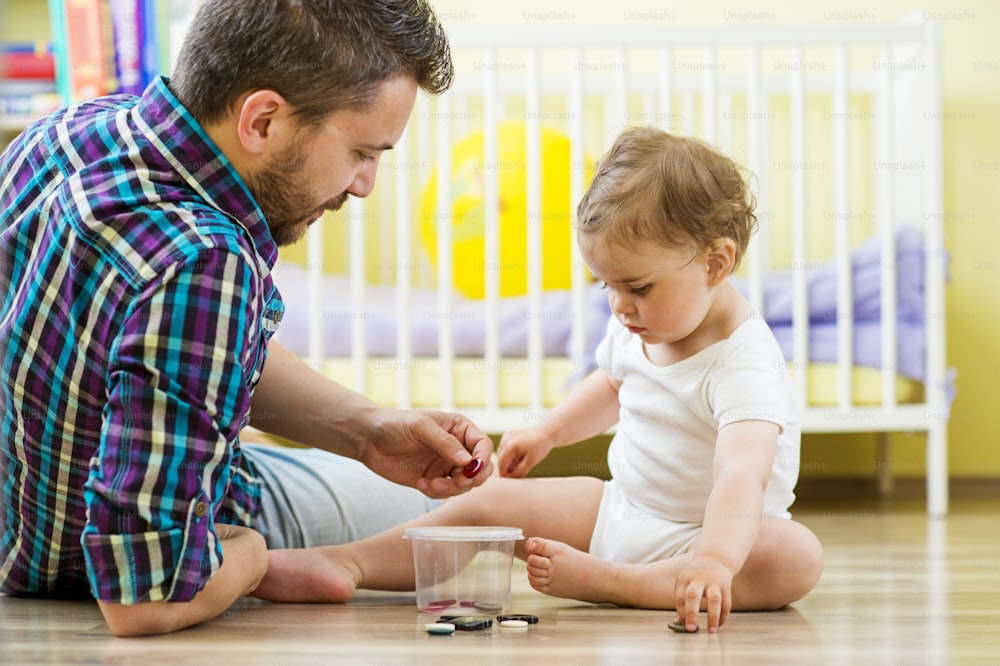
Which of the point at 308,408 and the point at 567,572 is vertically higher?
the point at 308,408

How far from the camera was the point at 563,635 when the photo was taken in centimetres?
91

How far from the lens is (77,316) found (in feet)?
2.82

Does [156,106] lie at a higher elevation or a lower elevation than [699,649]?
higher

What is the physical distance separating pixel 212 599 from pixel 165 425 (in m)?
0.19

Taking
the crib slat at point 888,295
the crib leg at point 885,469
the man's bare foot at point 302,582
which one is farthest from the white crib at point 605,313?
the man's bare foot at point 302,582

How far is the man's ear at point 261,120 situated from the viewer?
0.89 m

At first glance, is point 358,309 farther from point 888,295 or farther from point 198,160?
point 198,160

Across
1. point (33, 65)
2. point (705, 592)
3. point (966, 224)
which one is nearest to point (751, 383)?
point (705, 592)

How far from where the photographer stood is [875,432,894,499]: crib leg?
2373 millimetres

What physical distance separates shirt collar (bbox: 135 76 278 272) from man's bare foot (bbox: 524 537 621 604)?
378 mm

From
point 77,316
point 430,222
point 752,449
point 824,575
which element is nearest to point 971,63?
point 430,222

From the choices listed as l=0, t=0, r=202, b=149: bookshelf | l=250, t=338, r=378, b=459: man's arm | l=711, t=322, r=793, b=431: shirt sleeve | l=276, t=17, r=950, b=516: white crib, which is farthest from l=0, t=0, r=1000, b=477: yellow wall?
l=250, t=338, r=378, b=459: man's arm

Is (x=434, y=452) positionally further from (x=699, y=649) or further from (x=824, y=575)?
(x=824, y=575)

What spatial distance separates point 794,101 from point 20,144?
1.47 metres
